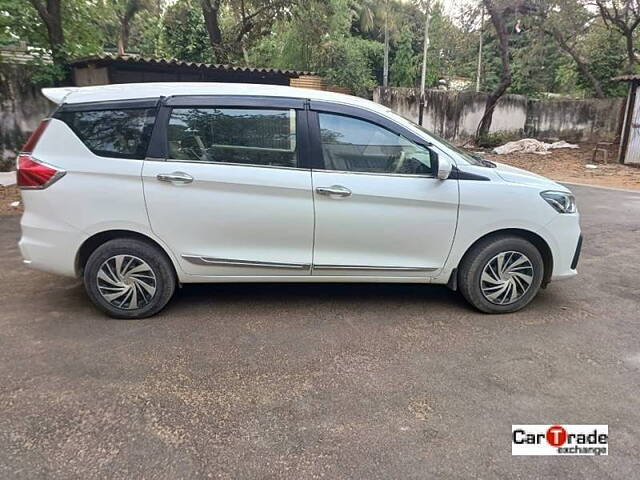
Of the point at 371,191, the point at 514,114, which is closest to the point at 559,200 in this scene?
the point at 371,191

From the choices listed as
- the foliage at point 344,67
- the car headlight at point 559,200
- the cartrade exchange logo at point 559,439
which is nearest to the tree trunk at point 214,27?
the foliage at point 344,67

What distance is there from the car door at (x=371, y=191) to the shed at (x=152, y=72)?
288 inches

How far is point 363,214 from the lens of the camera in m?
3.54

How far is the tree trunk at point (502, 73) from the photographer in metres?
15.2

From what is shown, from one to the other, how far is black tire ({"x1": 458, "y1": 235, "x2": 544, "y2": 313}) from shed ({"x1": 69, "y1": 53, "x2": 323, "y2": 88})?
821 cm

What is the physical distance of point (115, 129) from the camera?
3502 mm

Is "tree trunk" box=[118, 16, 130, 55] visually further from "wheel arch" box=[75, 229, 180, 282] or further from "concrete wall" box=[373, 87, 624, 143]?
"wheel arch" box=[75, 229, 180, 282]

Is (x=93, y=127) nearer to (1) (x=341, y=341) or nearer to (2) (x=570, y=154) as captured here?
(1) (x=341, y=341)

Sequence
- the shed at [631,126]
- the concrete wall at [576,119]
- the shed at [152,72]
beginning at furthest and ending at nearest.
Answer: the concrete wall at [576,119], the shed at [631,126], the shed at [152,72]

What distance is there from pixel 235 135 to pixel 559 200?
266cm

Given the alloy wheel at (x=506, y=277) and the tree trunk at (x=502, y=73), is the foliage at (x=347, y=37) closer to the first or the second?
the tree trunk at (x=502, y=73)

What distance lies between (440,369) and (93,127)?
310 cm

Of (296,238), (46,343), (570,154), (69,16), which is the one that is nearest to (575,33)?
(570,154)

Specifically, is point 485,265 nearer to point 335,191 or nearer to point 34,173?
point 335,191
